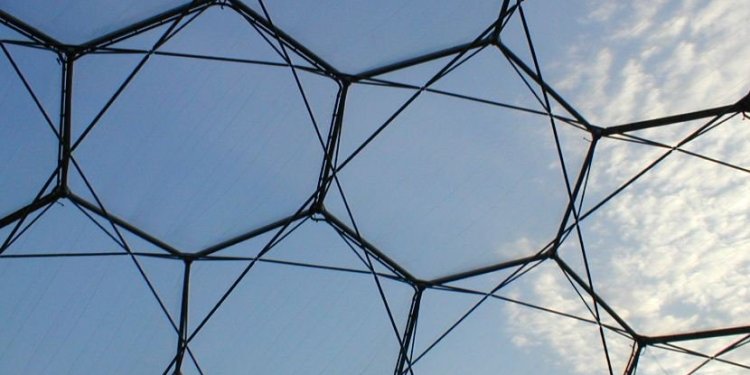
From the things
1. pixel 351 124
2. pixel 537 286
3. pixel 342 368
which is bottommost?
pixel 342 368

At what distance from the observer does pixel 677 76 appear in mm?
18359

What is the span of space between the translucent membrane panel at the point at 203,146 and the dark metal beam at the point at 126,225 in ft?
0.57

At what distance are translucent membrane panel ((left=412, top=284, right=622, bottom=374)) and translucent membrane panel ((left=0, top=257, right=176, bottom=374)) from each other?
308 inches

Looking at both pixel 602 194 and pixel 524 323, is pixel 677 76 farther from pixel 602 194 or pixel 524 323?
pixel 524 323

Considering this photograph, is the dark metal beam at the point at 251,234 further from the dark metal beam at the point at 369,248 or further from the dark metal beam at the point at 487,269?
the dark metal beam at the point at 487,269

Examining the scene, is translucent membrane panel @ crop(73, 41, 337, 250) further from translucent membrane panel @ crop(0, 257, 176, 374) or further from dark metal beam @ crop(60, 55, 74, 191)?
translucent membrane panel @ crop(0, 257, 176, 374)

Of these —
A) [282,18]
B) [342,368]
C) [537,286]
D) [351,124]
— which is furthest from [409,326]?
[282,18]

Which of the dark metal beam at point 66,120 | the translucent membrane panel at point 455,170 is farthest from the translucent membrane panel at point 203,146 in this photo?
the translucent membrane panel at point 455,170

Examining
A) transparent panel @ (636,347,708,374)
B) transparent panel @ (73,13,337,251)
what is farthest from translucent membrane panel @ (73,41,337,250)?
transparent panel @ (636,347,708,374)

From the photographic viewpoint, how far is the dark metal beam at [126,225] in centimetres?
2055

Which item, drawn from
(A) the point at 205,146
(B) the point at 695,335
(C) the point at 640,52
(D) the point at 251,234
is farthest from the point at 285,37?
(B) the point at 695,335

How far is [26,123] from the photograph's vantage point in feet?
62.4

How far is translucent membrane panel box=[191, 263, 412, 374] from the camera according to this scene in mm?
22641

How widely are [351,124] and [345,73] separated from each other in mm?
1376
